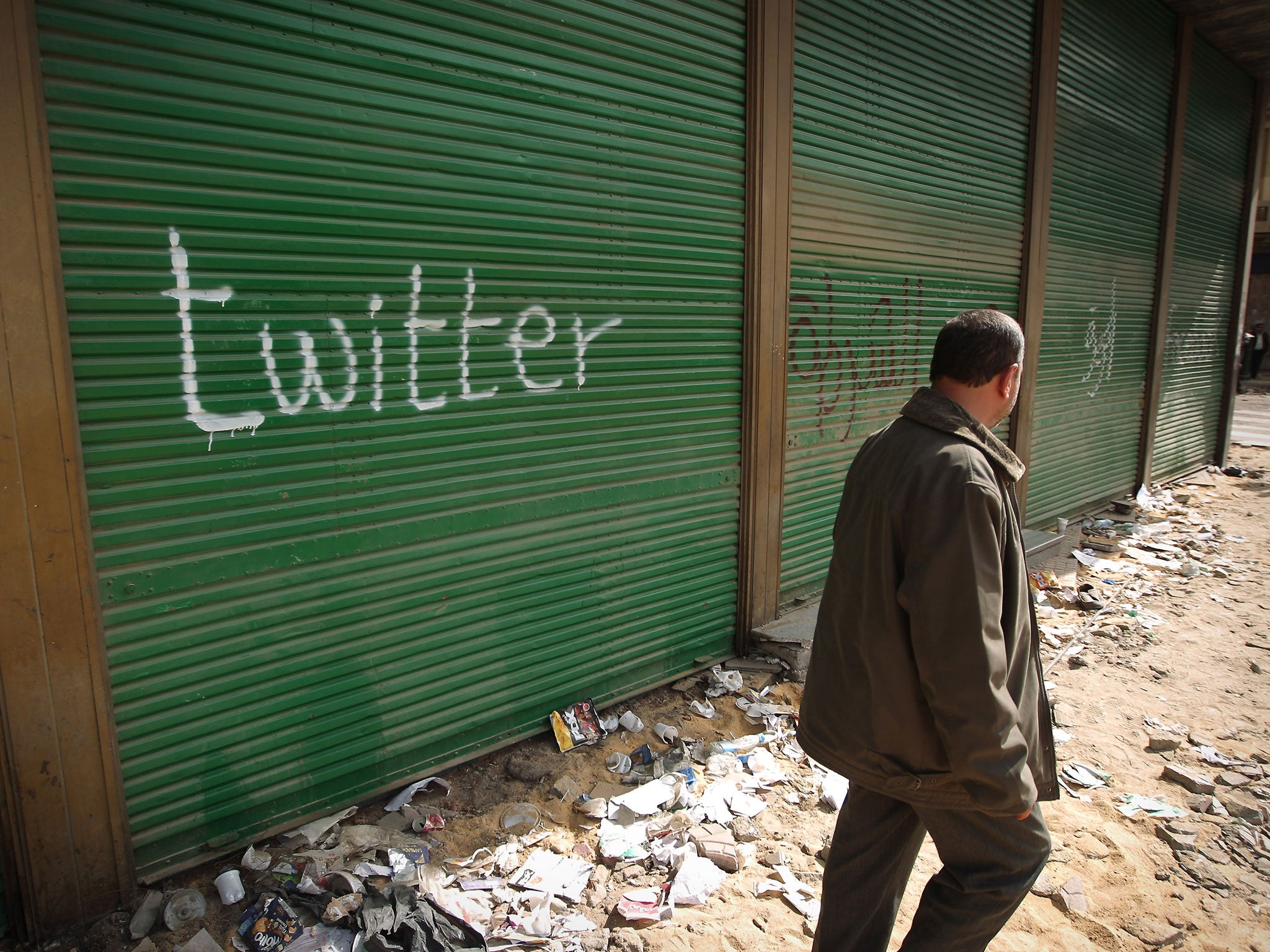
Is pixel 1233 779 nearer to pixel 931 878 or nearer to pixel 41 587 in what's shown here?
pixel 931 878

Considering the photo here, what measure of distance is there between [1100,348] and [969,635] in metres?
8.42

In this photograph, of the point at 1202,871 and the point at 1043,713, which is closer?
the point at 1043,713

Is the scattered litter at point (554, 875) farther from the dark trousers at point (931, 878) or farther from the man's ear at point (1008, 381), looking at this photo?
the man's ear at point (1008, 381)

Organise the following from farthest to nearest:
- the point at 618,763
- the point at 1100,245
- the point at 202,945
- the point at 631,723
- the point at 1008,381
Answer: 1. the point at 1100,245
2. the point at 631,723
3. the point at 618,763
4. the point at 202,945
5. the point at 1008,381

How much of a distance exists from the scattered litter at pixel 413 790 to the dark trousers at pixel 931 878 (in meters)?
1.83

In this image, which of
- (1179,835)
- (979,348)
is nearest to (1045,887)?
(1179,835)

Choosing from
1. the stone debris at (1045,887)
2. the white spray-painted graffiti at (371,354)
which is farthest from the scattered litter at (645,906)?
the white spray-painted graffiti at (371,354)

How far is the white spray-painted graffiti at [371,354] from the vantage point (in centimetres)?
268

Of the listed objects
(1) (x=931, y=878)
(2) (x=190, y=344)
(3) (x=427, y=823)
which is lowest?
(3) (x=427, y=823)

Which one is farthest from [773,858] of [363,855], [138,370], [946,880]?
[138,370]

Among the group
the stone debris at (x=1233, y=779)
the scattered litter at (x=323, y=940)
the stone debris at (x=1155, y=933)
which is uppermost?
the scattered litter at (x=323, y=940)

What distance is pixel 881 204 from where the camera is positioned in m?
5.61

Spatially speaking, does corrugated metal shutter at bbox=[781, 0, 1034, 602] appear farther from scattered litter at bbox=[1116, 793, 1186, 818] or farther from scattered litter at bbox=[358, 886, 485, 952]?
scattered litter at bbox=[358, 886, 485, 952]

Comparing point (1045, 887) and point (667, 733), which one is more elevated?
point (667, 733)
